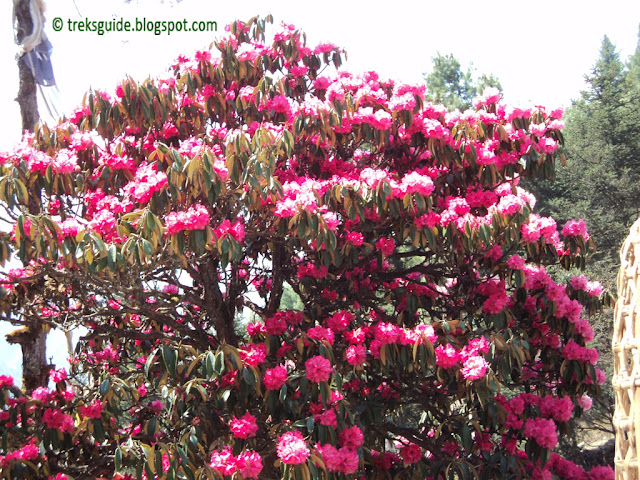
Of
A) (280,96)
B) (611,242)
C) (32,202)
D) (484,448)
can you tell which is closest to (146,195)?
(32,202)

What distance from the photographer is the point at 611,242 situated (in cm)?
1265

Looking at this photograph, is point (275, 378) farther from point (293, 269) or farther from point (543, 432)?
point (543, 432)

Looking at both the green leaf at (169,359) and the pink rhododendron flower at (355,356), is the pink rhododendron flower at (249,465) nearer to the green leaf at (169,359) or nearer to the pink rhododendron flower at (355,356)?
the green leaf at (169,359)

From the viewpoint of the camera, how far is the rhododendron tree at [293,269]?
3068 millimetres

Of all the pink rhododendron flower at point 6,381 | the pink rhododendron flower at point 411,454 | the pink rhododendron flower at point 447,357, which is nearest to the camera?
the pink rhododendron flower at point 447,357

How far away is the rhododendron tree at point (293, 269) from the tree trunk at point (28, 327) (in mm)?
546

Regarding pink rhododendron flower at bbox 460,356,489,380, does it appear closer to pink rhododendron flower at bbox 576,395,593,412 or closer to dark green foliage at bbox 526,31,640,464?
pink rhododendron flower at bbox 576,395,593,412

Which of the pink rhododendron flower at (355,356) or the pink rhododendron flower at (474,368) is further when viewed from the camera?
the pink rhododendron flower at (355,356)

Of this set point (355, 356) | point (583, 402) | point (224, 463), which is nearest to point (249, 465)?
point (224, 463)

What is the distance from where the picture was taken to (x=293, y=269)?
14.1 feet

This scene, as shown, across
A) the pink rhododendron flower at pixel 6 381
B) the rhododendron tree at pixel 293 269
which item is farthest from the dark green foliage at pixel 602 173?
the pink rhododendron flower at pixel 6 381

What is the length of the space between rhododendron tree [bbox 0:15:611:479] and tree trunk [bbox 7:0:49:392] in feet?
1.79

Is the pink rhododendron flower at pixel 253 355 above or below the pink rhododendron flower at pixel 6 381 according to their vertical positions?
above

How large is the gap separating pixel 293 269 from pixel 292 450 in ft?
5.51
